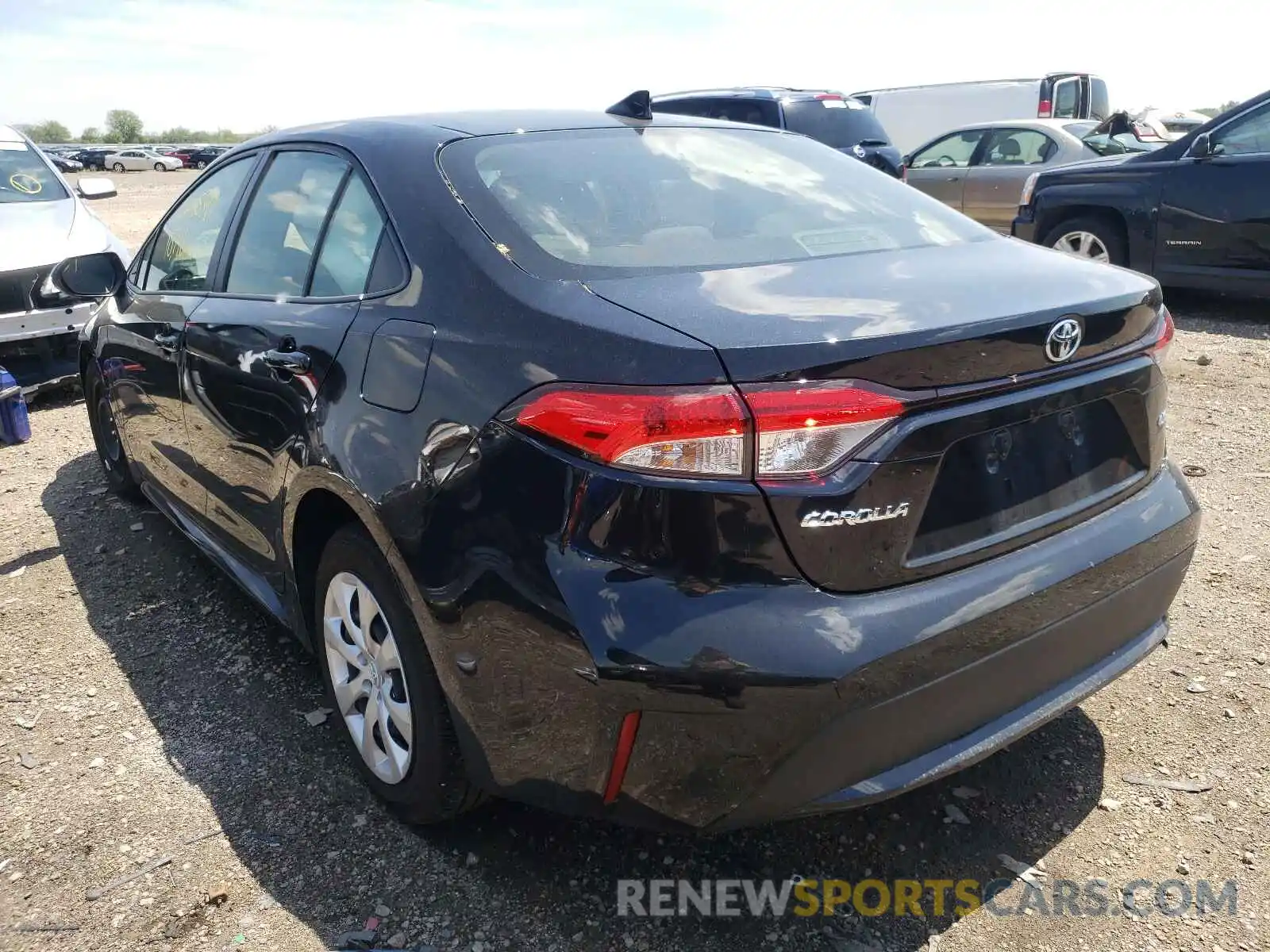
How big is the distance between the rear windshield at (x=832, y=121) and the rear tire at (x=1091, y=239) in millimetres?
2875

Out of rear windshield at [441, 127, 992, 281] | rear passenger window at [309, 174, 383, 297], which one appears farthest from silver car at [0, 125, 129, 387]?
rear windshield at [441, 127, 992, 281]

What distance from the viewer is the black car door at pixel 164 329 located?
11.1 ft

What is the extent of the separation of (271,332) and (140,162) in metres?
61.7

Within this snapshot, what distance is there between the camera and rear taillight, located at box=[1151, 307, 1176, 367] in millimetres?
2242

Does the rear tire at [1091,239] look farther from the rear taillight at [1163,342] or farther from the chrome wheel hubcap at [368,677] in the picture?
the chrome wheel hubcap at [368,677]

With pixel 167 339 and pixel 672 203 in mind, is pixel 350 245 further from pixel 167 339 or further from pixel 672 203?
pixel 167 339

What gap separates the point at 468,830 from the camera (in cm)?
247

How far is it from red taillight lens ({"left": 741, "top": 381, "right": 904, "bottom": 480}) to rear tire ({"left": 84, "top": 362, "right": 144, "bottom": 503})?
360cm

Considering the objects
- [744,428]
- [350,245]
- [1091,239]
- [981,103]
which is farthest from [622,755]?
[981,103]

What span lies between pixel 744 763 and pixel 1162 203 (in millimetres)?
7349

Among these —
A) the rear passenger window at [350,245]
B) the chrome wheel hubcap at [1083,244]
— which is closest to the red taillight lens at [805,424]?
the rear passenger window at [350,245]

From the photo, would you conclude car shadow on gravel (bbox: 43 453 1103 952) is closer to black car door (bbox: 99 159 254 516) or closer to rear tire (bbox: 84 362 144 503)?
black car door (bbox: 99 159 254 516)

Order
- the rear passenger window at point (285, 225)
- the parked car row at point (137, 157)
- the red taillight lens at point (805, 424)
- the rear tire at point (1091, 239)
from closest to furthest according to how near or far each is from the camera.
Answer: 1. the red taillight lens at point (805, 424)
2. the rear passenger window at point (285, 225)
3. the rear tire at point (1091, 239)
4. the parked car row at point (137, 157)

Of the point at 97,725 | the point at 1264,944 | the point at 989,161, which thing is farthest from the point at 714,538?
the point at 989,161
